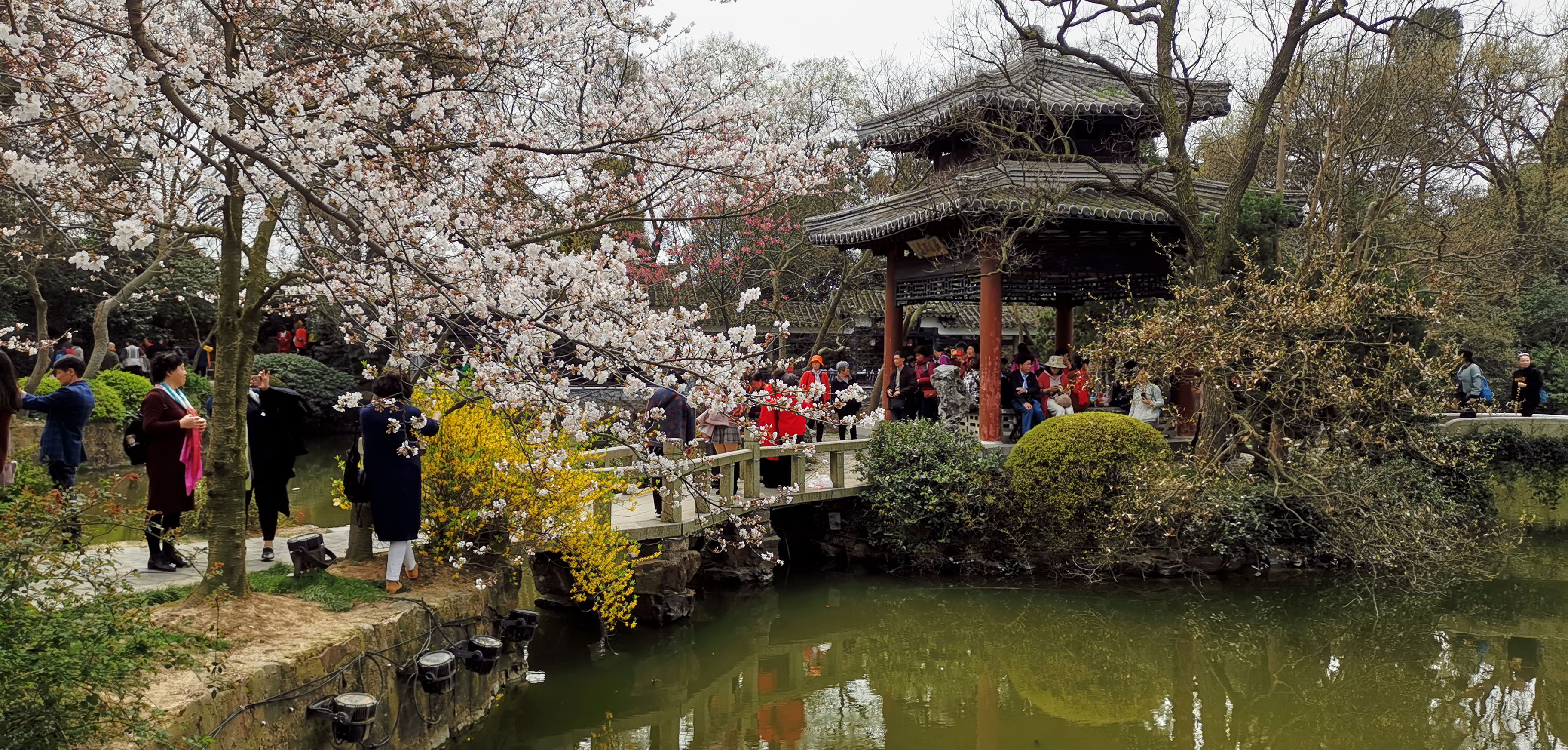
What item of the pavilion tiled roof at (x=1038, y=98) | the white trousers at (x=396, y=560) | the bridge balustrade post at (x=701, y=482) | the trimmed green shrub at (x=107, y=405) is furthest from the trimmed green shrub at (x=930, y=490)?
the trimmed green shrub at (x=107, y=405)

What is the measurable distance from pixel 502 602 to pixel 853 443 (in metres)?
5.36

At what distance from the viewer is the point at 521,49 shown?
653cm

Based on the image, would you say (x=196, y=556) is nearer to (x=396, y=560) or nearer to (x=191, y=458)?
(x=191, y=458)

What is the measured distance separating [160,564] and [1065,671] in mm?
6616

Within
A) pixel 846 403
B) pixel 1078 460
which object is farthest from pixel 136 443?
pixel 1078 460

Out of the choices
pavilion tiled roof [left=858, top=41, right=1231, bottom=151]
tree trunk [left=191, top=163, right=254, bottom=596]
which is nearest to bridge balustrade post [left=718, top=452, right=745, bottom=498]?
tree trunk [left=191, top=163, right=254, bottom=596]

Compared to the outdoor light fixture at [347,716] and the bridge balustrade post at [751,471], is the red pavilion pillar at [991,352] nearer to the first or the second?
the bridge balustrade post at [751,471]

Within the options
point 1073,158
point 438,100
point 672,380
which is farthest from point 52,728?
point 1073,158

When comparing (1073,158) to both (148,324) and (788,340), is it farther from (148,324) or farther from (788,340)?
(148,324)

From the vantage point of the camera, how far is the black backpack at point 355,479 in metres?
6.39

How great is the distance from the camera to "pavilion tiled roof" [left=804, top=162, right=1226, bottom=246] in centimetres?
1162

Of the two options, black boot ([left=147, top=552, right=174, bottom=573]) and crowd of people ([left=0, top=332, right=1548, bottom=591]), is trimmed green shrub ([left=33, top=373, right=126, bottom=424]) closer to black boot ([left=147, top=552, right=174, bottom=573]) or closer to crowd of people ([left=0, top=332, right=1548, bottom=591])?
crowd of people ([left=0, top=332, right=1548, bottom=591])

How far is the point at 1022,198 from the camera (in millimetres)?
11648

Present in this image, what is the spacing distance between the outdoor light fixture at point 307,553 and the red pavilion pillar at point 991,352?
795 centimetres
